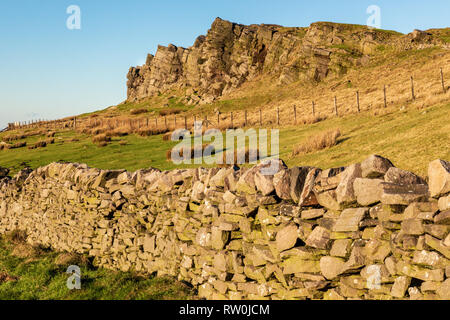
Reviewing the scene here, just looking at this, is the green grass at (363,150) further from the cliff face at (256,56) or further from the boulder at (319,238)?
the cliff face at (256,56)

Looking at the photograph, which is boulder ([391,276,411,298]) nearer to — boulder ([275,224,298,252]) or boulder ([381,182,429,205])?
boulder ([381,182,429,205])

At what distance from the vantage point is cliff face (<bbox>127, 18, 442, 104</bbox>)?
220ft

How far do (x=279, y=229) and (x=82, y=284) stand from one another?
16.3 feet

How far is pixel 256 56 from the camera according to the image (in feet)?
320

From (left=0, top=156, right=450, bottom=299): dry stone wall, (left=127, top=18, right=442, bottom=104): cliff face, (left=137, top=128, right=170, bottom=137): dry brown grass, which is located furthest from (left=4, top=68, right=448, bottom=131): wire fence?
(left=127, top=18, right=442, bottom=104): cliff face

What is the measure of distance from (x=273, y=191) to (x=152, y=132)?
84.4 ft

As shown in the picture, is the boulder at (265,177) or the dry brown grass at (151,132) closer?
the boulder at (265,177)

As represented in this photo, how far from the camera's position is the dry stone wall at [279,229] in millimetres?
3787

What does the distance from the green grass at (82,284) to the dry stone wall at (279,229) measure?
354mm

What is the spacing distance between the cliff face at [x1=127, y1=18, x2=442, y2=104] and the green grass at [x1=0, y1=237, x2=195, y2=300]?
62.7 m

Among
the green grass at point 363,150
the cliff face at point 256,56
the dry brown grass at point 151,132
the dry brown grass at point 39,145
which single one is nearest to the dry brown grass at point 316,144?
the green grass at point 363,150

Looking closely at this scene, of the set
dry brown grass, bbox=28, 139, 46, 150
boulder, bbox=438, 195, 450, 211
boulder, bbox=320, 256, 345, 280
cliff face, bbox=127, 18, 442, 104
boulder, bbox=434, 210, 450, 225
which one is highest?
cliff face, bbox=127, 18, 442, 104

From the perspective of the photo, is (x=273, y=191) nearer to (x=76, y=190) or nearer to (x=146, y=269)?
(x=146, y=269)

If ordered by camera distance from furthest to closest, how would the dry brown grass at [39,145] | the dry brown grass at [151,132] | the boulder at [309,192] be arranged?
the dry brown grass at [151,132] < the dry brown grass at [39,145] < the boulder at [309,192]
